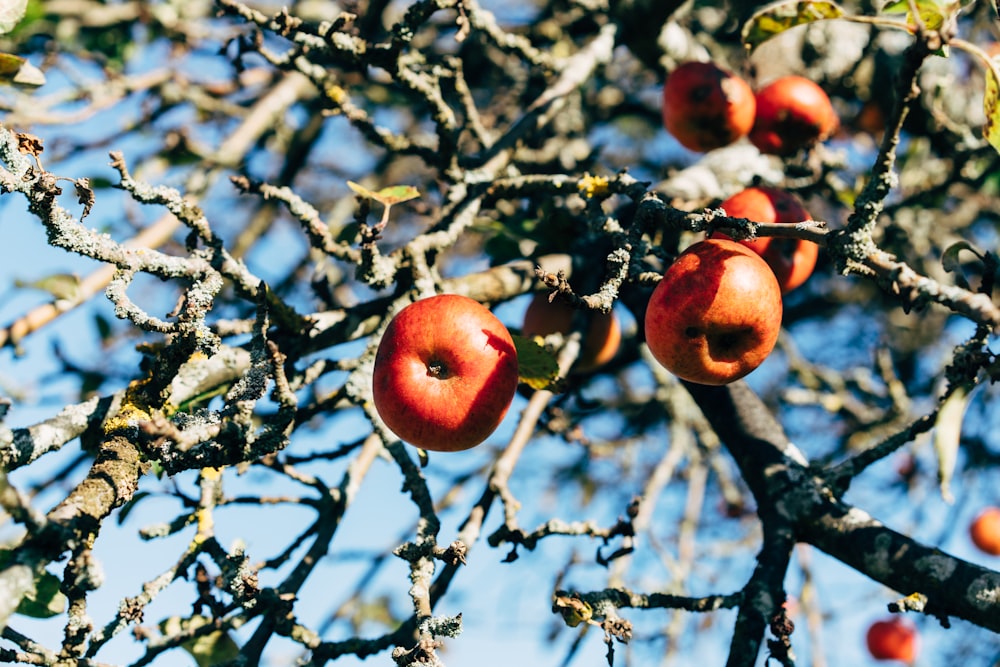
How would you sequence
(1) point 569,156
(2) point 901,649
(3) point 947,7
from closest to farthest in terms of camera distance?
(3) point 947,7, (1) point 569,156, (2) point 901,649

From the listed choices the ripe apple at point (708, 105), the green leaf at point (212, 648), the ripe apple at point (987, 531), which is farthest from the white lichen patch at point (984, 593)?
the ripe apple at point (987, 531)

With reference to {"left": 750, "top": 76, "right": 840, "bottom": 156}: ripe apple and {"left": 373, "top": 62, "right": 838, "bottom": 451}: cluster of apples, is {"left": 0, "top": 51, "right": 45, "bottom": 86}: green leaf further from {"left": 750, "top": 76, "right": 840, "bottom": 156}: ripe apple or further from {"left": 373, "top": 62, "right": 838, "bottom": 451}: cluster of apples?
{"left": 750, "top": 76, "right": 840, "bottom": 156}: ripe apple

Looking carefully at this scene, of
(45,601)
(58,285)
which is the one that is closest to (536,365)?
(45,601)

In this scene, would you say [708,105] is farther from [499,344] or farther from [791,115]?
[499,344]

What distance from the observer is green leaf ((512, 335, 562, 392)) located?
1.71 m

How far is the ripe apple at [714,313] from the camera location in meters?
1.50

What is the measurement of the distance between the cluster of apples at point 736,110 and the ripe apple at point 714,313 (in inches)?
43.4

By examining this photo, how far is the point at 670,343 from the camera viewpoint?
5.14 feet

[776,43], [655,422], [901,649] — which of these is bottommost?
[901,649]

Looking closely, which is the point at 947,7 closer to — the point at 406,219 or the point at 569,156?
the point at 569,156

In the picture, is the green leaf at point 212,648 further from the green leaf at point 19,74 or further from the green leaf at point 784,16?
the green leaf at point 784,16

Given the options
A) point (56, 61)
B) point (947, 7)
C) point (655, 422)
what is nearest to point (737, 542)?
Answer: point (655, 422)

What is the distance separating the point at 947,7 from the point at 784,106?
1.33m

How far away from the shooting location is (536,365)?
68.9 inches
